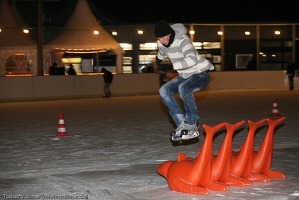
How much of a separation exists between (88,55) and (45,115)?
1684 cm

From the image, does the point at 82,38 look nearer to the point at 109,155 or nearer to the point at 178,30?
the point at 109,155

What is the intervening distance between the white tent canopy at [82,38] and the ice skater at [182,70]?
2503 centimetres

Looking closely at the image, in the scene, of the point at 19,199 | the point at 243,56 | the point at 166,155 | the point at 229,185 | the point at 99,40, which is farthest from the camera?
the point at 243,56

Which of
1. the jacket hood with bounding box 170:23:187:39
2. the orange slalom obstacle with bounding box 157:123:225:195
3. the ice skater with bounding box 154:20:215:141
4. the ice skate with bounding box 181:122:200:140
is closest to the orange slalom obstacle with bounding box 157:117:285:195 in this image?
the orange slalom obstacle with bounding box 157:123:225:195

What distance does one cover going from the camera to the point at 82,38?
114ft

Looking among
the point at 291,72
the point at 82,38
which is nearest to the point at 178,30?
the point at 82,38

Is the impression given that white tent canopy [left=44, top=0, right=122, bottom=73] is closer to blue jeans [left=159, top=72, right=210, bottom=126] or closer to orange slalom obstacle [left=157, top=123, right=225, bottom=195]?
blue jeans [left=159, top=72, right=210, bottom=126]

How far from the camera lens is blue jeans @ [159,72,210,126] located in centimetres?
934

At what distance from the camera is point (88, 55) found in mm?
Result: 37000

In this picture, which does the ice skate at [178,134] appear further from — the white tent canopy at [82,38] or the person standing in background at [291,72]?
the person standing in background at [291,72]

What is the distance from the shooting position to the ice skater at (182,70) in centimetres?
907

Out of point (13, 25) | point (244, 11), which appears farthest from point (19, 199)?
point (244, 11)

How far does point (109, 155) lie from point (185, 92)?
2.48 metres

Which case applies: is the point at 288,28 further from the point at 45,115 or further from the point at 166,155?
the point at 166,155
